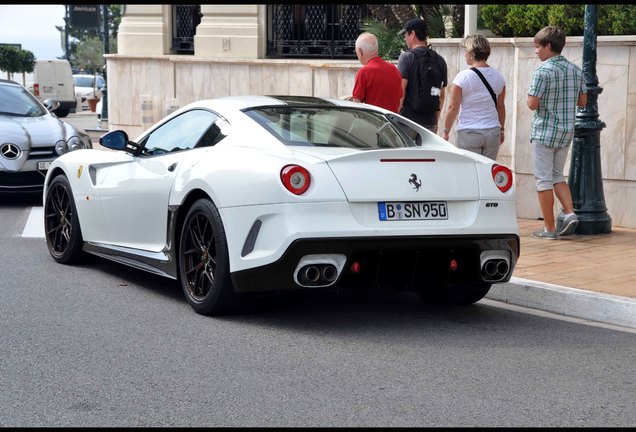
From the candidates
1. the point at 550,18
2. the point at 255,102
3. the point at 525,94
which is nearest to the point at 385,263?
the point at 255,102

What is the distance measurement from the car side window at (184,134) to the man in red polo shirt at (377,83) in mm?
2554

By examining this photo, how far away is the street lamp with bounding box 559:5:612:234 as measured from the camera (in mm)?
10234

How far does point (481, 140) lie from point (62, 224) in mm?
3768

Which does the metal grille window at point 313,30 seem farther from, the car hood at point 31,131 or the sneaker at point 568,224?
the sneaker at point 568,224

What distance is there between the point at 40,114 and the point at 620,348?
9.51 metres

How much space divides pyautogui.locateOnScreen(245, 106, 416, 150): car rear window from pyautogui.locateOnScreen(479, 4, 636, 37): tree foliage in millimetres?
5940

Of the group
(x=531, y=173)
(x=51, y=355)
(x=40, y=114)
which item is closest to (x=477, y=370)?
(x=51, y=355)

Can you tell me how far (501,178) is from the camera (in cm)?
682

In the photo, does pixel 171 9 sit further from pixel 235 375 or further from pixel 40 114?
pixel 235 375


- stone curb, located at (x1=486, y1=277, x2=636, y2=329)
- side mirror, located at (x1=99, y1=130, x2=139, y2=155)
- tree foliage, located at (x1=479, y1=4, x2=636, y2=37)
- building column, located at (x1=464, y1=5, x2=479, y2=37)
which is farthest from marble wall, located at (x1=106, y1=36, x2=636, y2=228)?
side mirror, located at (x1=99, y1=130, x2=139, y2=155)

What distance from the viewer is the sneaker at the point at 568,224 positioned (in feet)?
32.6

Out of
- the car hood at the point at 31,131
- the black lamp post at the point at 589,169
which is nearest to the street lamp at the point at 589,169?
the black lamp post at the point at 589,169

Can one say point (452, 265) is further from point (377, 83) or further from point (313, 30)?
point (313, 30)

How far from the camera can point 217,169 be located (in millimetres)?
6711
